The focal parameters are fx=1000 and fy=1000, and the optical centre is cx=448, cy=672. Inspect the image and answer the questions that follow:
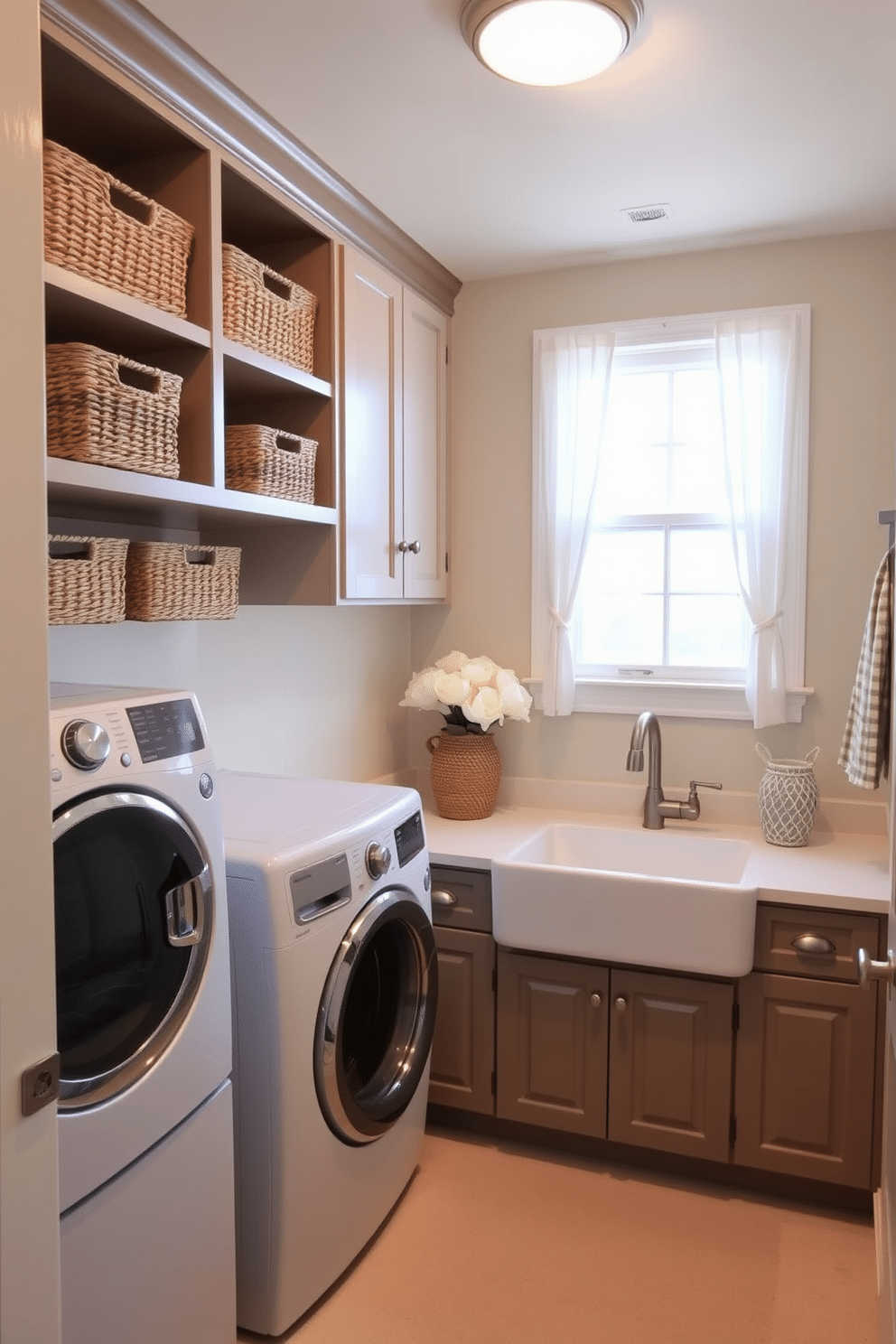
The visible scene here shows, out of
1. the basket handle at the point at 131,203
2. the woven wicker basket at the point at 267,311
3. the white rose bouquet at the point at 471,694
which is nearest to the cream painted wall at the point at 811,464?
the white rose bouquet at the point at 471,694

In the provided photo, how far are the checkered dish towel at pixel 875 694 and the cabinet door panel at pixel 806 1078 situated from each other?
0.54 m

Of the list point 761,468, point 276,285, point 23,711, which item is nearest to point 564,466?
point 761,468

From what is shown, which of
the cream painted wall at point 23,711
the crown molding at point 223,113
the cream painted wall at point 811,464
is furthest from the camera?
the cream painted wall at point 811,464

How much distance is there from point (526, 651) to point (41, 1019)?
8.04 ft

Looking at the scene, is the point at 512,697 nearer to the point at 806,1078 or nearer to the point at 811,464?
the point at 811,464

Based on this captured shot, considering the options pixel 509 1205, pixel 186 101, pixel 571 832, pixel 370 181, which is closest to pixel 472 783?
pixel 571 832

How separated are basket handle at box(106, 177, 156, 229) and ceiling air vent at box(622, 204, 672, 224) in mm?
1359

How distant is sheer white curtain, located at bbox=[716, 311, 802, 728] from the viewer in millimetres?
2906

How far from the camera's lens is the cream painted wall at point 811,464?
2848 millimetres

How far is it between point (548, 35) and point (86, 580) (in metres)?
1.27

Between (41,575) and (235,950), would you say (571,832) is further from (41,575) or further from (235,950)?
(41,575)

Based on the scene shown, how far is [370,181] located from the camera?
246cm

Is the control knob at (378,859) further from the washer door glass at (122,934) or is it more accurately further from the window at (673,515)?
the window at (673,515)

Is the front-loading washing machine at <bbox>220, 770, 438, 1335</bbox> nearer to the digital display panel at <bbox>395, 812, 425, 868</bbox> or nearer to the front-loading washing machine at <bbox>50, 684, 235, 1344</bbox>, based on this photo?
the digital display panel at <bbox>395, 812, 425, 868</bbox>
